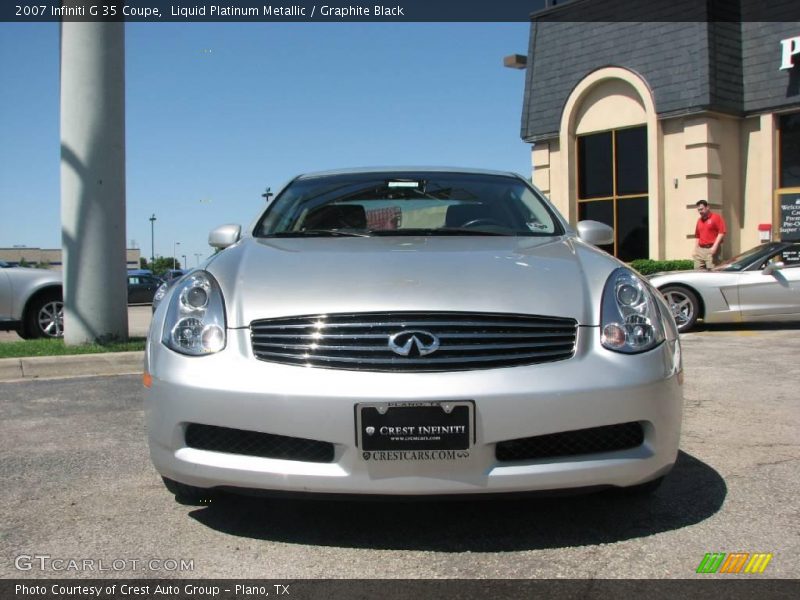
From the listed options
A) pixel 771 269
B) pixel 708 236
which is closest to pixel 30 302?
pixel 771 269

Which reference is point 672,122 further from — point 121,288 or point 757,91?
point 121,288

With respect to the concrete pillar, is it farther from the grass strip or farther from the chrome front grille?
the chrome front grille

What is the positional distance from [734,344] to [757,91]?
8659 mm

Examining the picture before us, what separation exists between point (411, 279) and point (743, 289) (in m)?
7.83

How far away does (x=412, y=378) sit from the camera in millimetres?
2461

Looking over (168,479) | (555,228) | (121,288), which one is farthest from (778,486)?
(121,288)

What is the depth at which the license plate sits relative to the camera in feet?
7.93

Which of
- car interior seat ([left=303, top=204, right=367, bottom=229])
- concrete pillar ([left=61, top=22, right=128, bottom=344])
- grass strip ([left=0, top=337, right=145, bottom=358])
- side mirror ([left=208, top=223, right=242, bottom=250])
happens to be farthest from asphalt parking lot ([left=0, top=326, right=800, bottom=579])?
concrete pillar ([left=61, top=22, right=128, bottom=344])

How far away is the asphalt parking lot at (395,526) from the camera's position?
2.49m

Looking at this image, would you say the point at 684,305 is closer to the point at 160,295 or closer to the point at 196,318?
the point at 160,295

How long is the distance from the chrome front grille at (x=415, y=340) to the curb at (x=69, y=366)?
4.51 meters

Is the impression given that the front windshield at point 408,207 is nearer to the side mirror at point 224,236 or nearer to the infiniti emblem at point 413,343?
the side mirror at point 224,236

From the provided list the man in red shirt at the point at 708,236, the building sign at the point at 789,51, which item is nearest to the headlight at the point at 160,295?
the man in red shirt at the point at 708,236

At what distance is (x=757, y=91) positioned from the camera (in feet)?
49.0
